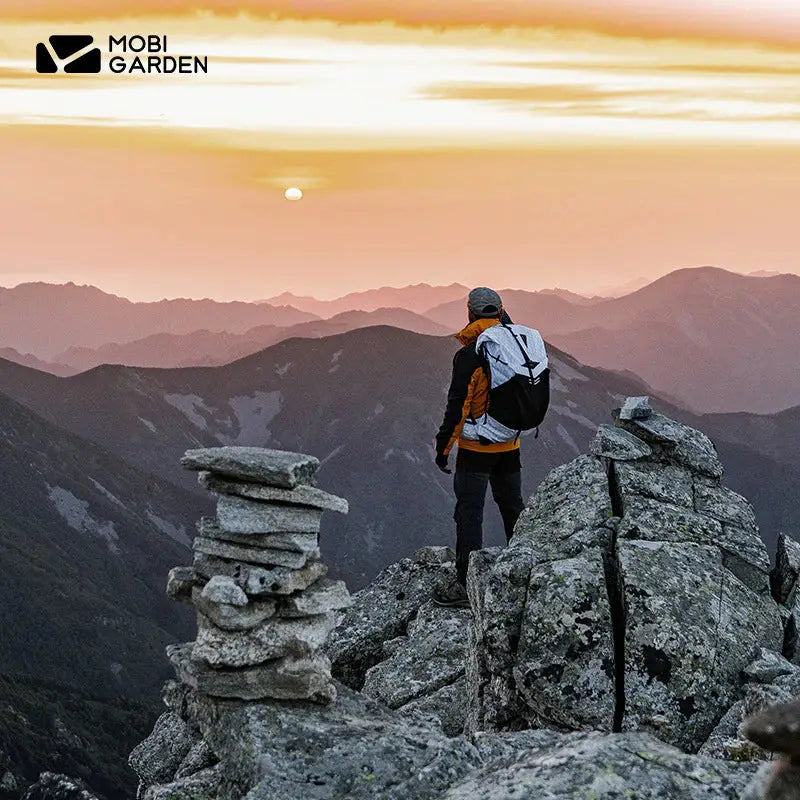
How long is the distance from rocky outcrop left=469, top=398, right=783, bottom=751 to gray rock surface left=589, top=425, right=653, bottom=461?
0.91 m

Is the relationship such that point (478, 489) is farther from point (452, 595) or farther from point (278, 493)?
point (278, 493)

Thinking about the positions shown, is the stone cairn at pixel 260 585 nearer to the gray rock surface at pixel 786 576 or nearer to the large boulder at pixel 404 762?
the large boulder at pixel 404 762

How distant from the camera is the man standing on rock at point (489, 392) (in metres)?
16.5

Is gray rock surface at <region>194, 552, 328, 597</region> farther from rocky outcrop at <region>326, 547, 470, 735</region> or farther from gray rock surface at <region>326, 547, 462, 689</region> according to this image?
gray rock surface at <region>326, 547, 462, 689</region>

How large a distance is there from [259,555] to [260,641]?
46.4 inches

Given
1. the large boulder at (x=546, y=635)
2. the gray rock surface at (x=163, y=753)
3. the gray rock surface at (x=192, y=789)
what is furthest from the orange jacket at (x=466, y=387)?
the gray rock surface at (x=163, y=753)

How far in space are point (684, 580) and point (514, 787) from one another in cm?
678

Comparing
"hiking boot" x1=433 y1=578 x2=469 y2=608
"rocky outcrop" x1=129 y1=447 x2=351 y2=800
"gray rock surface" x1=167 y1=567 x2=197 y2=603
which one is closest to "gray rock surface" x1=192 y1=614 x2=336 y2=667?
"rocky outcrop" x1=129 y1=447 x2=351 y2=800

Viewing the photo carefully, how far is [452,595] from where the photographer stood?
790 inches

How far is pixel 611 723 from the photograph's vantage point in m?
12.5

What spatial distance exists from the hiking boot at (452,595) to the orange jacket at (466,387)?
172 inches

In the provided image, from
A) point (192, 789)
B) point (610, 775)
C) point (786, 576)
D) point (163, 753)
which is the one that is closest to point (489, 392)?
point (786, 576)

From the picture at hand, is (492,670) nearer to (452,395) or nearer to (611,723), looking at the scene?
(611,723)

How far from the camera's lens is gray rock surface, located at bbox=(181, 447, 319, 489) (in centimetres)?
1297
